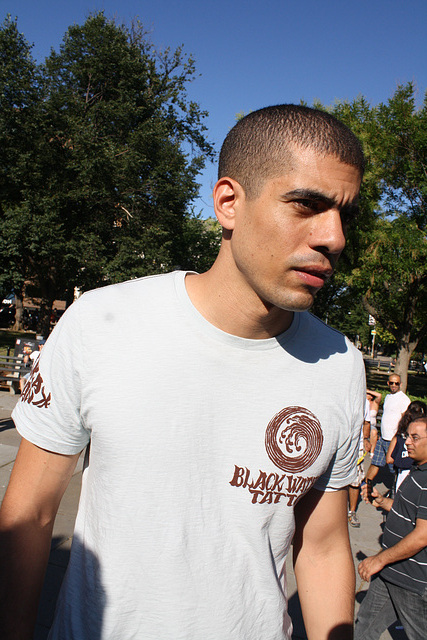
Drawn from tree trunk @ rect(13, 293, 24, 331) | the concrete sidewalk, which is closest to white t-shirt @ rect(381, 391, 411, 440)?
the concrete sidewalk

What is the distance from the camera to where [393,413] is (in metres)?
7.31

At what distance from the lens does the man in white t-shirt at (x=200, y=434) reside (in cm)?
126

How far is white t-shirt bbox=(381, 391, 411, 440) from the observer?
23.8 ft

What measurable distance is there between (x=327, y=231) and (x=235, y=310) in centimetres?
36

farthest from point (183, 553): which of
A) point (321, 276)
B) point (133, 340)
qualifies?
point (321, 276)

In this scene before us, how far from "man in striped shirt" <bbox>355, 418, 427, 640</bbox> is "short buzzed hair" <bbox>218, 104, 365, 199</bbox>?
2812mm

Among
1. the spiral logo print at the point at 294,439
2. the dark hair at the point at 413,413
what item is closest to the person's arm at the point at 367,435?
the dark hair at the point at 413,413

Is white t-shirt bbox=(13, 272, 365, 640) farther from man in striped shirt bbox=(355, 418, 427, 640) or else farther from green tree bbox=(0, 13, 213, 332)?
green tree bbox=(0, 13, 213, 332)

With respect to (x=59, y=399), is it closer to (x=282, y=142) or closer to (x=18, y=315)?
(x=282, y=142)

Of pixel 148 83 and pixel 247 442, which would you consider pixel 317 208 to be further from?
pixel 148 83

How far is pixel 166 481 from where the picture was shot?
50.4 inches

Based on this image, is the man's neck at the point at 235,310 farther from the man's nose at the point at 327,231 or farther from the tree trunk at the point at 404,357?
the tree trunk at the point at 404,357

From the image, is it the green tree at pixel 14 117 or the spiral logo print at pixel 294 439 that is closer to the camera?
the spiral logo print at pixel 294 439

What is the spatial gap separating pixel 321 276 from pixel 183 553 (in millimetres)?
850
